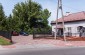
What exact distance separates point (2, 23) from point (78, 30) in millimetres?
20958

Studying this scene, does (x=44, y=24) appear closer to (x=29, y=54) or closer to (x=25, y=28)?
(x=25, y=28)

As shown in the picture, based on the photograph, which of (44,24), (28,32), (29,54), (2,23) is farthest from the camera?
(44,24)

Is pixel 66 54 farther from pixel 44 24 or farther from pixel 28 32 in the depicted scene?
pixel 44 24

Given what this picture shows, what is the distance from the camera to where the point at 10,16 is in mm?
69750

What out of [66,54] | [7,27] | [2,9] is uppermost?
[2,9]

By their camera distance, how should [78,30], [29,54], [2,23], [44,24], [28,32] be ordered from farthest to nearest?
1. [44,24]
2. [28,32]
3. [2,23]
4. [78,30]
5. [29,54]

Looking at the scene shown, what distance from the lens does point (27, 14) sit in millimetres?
65500

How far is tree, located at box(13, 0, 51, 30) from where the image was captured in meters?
65.6

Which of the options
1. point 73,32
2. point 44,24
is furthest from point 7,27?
point 73,32

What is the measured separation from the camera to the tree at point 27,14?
6556 centimetres

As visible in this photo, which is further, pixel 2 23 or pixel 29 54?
pixel 2 23

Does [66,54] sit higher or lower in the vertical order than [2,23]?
lower

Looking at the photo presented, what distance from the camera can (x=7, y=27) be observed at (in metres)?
64.8

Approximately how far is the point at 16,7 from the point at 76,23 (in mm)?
22693
